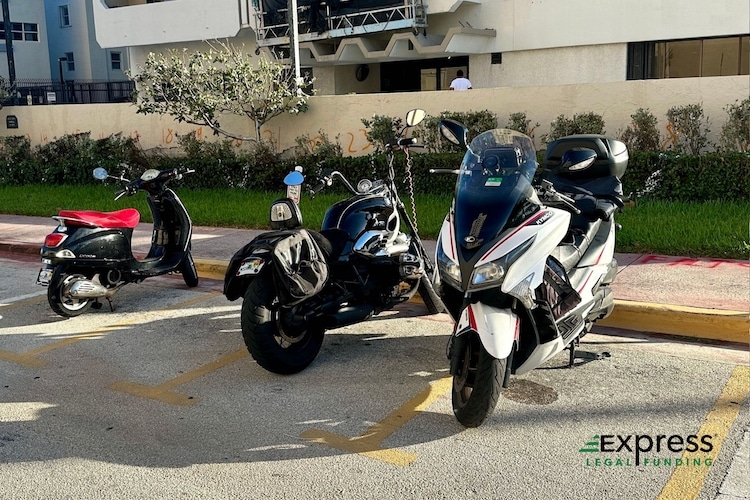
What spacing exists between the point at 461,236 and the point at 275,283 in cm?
141

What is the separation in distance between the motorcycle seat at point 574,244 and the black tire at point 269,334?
5.81ft

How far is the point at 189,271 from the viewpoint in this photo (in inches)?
299

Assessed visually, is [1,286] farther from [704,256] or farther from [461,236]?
[704,256]

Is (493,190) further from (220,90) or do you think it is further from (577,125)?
(220,90)

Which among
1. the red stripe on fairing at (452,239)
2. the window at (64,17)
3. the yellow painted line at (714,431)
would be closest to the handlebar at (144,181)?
the red stripe on fairing at (452,239)

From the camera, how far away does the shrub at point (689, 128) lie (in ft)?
34.6

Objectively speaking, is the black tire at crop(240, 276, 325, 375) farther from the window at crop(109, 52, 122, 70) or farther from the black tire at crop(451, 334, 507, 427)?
the window at crop(109, 52, 122, 70)

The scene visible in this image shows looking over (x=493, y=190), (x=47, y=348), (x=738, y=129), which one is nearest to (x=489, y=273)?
(x=493, y=190)

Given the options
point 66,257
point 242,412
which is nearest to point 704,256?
point 242,412

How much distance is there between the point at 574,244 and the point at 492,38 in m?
18.0

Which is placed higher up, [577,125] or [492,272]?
[577,125]

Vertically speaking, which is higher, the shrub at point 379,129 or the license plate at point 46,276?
the shrub at point 379,129

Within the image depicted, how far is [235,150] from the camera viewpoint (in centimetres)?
1536

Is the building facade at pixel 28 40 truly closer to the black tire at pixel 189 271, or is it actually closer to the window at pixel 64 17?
the window at pixel 64 17
